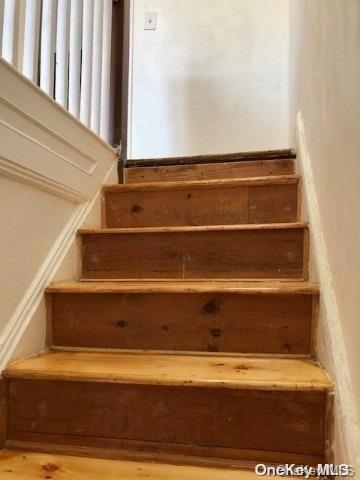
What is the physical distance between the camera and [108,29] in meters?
1.91

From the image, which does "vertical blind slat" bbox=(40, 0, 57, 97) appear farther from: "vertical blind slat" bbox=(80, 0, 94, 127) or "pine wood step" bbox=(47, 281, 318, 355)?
"pine wood step" bbox=(47, 281, 318, 355)

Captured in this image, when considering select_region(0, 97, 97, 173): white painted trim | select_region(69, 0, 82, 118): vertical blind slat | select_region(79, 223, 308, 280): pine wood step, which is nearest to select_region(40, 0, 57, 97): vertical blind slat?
select_region(69, 0, 82, 118): vertical blind slat

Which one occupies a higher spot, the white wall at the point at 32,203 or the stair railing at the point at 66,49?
the stair railing at the point at 66,49

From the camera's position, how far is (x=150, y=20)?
2.67m

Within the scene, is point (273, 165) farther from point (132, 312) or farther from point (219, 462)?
point (219, 462)

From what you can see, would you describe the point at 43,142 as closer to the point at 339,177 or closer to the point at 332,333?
the point at 339,177

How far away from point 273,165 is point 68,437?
4.37 ft

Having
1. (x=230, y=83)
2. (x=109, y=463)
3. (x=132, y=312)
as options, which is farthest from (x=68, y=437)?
(x=230, y=83)

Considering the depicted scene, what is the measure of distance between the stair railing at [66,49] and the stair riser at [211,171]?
32cm

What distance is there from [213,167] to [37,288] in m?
0.97

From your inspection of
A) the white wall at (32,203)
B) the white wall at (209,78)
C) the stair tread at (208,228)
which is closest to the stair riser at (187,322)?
the white wall at (32,203)

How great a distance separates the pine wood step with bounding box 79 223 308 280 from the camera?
120cm

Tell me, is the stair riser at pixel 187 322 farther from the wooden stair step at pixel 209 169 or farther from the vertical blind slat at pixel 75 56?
the vertical blind slat at pixel 75 56

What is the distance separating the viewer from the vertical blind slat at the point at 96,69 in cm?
181
